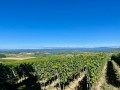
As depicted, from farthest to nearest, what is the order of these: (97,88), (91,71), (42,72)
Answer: (42,72) → (97,88) → (91,71)

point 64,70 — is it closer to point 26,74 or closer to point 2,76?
point 26,74

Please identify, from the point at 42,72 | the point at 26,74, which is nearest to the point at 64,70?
the point at 42,72

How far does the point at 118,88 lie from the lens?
566 inches

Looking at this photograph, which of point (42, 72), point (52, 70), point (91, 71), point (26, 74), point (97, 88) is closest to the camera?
point (91, 71)

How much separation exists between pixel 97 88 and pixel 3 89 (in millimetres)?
21448

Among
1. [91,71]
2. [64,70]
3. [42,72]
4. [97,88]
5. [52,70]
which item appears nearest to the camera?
[91,71]

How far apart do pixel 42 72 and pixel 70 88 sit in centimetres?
721

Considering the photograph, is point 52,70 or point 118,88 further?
point 52,70

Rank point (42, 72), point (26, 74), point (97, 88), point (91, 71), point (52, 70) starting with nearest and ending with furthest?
point (91, 71) < point (97, 88) < point (42, 72) < point (52, 70) < point (26, 74)

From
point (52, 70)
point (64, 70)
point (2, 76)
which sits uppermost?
point (64, 70)

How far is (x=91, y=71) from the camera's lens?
1355cm

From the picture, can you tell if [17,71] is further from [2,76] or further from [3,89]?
[3,89]

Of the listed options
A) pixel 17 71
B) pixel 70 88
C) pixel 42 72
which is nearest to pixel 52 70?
pixel 42 72

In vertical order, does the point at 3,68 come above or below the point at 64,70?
below
